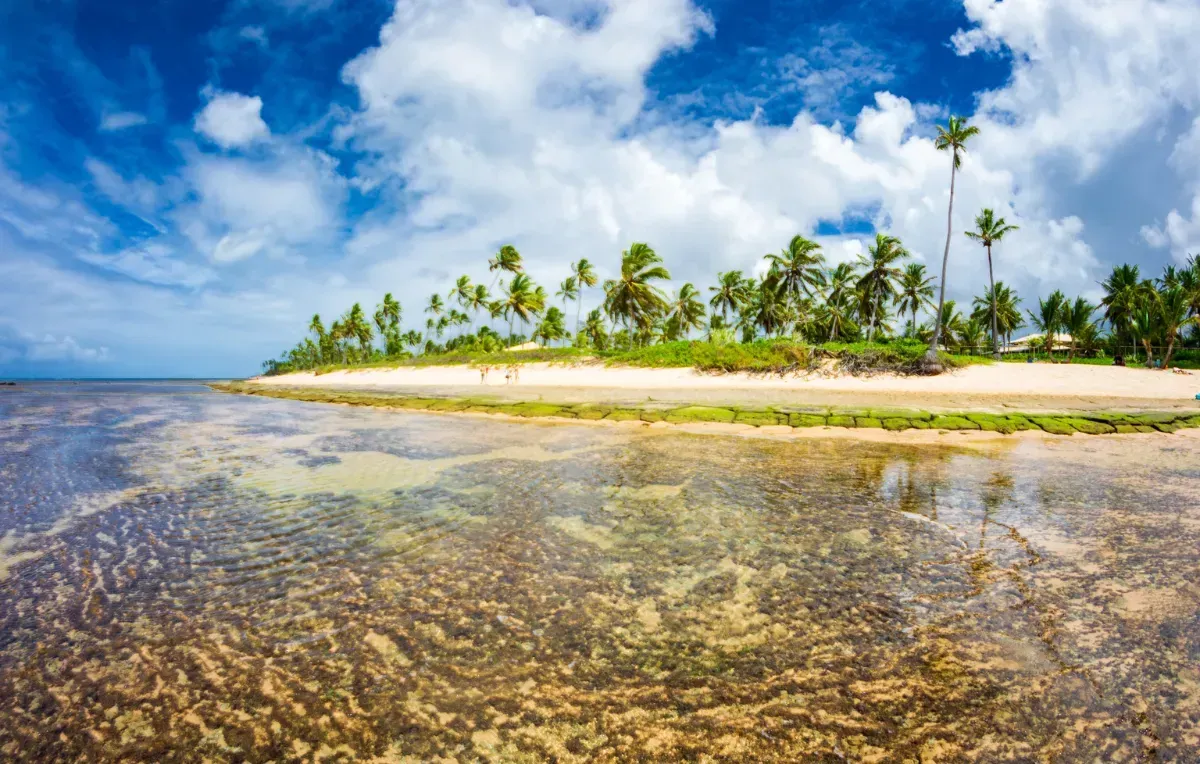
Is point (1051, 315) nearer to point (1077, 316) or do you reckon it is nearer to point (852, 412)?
point (1077, 316)

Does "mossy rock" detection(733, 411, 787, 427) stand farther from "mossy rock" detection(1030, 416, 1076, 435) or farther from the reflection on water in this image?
Answer: the reflection on water

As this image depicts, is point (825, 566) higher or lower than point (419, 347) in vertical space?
lower

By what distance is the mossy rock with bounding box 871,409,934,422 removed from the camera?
595 inches

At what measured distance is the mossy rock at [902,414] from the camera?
49.6ft

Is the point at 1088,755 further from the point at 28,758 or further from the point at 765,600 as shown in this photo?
the point at 28,758

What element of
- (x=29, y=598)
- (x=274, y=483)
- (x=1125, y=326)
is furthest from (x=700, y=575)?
(x=1125, y=326)

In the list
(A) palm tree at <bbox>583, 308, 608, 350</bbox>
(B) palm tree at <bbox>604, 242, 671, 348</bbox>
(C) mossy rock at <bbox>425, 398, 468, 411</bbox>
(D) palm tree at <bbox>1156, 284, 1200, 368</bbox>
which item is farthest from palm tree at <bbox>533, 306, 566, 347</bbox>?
(D) palm tree at <bbox>1156, 284, 1200, 368</bbox>

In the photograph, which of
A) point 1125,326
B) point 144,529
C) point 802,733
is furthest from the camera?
point 1125,326

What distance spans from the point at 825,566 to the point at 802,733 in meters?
2.25

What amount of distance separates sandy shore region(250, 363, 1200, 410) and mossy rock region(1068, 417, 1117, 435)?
597cm

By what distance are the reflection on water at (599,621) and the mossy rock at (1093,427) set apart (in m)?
8.37

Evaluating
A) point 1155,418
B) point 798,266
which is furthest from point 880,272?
point 1155,418

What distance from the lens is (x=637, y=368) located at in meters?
38.1

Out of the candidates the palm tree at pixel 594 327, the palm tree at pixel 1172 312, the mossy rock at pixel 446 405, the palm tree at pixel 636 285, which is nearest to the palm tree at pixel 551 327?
the palm tree at pixel 594 327
